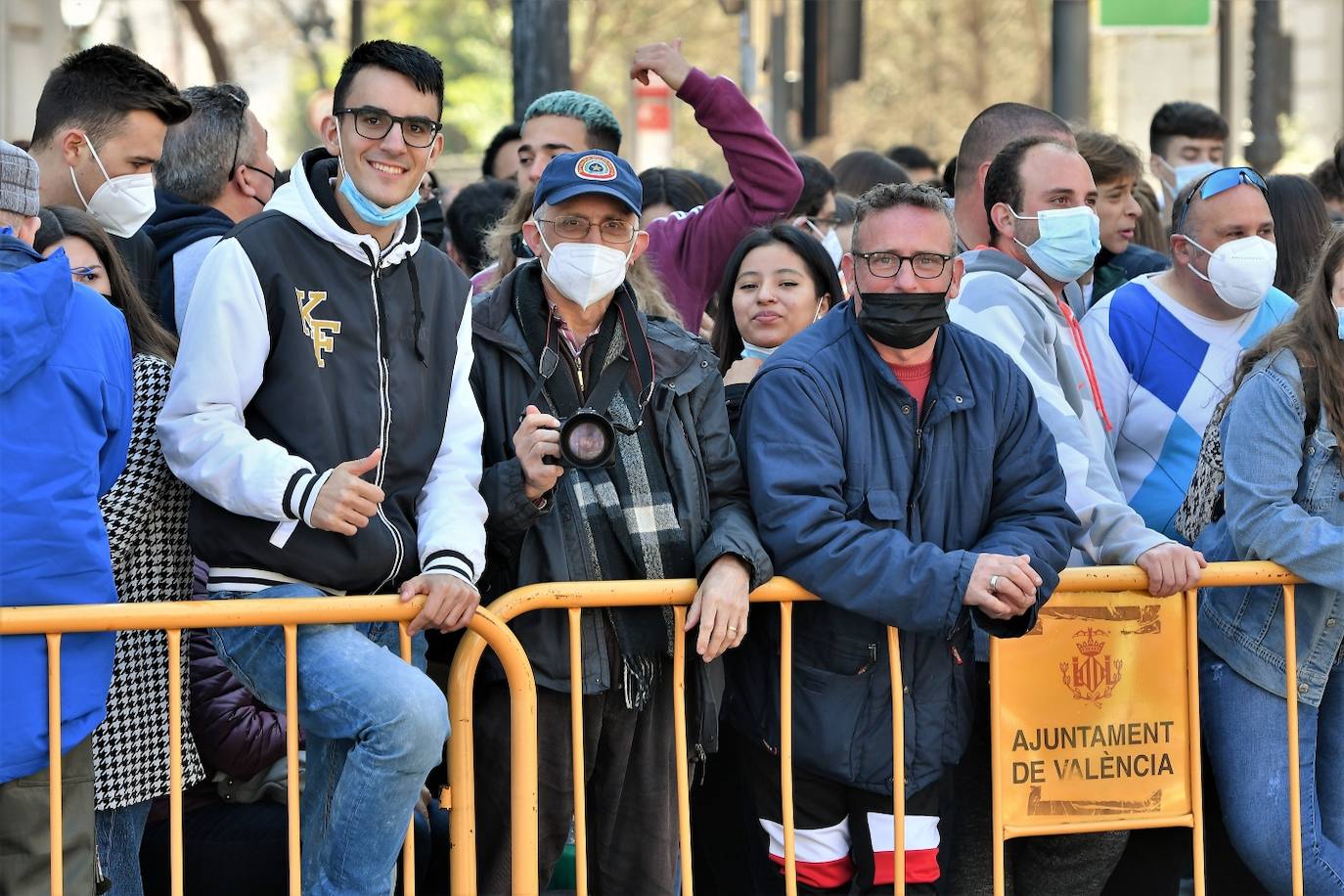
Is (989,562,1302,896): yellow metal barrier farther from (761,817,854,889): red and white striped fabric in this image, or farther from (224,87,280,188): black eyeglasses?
(224,87,280,188): black eyeglasses

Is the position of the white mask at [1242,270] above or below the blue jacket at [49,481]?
above

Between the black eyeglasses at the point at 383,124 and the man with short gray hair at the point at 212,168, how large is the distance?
1.33 metres

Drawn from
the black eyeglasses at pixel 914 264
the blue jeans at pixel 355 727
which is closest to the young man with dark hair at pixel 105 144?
the blue jeans at pixel 355 727

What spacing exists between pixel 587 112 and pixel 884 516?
2.67 m

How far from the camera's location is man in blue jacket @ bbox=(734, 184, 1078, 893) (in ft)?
14.0

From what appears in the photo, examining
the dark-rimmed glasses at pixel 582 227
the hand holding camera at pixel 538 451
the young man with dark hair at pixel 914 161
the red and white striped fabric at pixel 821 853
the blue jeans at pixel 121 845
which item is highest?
the young man with dark hair at pixel 914 161

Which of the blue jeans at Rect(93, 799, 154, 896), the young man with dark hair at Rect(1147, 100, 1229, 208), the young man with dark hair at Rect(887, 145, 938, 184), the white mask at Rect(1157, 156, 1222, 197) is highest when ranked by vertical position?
the young man with dark hair at Rect(887, 145, 938, 184)

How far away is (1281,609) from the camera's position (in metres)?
4.64

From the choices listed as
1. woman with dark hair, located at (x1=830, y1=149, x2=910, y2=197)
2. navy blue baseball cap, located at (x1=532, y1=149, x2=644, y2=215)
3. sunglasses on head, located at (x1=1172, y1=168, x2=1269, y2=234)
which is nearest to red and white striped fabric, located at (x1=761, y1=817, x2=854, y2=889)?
navy blue baseball cap, located at (x1=532, y1=149, x2=644, y2=215)

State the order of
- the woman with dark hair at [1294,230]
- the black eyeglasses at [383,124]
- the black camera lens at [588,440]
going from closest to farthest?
the black camera lens at [588,440] → the black eyeglasses at [383,124] → the woman with dark hair at [1294,230]

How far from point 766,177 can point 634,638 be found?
7.05 feet

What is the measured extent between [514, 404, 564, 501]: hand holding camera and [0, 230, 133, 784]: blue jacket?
37.3 inches

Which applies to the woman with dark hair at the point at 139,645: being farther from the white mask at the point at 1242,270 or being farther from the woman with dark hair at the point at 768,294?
the white mask at the point at 1242,270

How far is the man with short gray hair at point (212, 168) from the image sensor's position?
5348 millimetres
